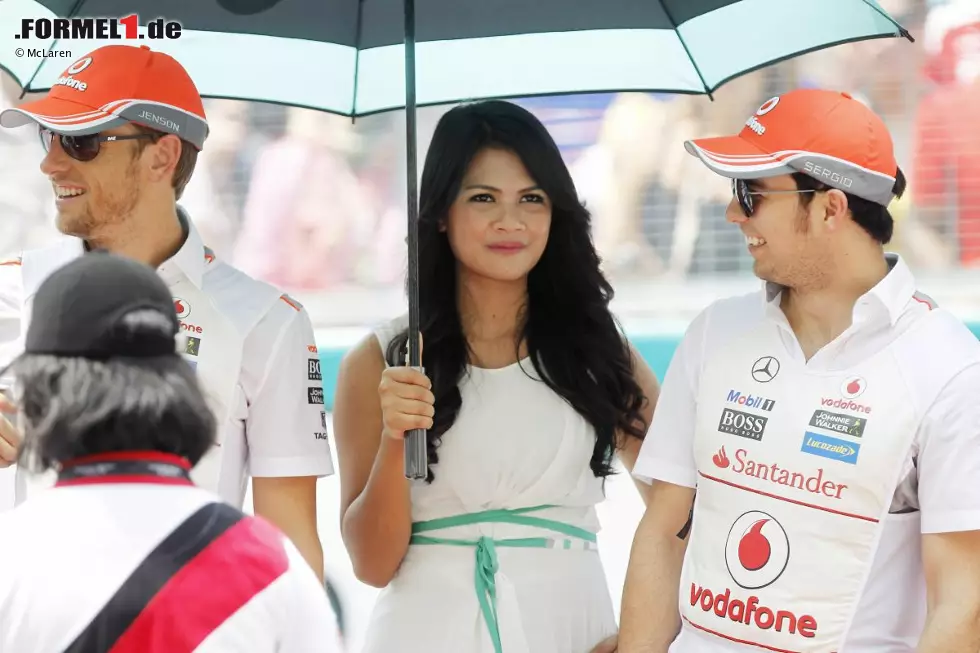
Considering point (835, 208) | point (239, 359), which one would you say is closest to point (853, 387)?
point (835, 208)

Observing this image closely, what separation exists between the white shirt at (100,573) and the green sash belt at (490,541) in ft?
4.90

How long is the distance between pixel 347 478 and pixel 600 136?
15.2ft

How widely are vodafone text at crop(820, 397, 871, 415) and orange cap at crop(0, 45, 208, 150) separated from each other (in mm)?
1361

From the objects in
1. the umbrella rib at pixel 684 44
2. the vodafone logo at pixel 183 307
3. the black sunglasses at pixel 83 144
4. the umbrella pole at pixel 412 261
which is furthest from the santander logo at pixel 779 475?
the black sunglasses at pixel 83 144

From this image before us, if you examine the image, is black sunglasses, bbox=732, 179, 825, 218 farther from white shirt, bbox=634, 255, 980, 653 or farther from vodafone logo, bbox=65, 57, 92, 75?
vodafone logo, bbox=65, 57, 92, 75

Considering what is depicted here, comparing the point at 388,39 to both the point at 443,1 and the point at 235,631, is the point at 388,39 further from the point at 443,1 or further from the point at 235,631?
the point at 235,631

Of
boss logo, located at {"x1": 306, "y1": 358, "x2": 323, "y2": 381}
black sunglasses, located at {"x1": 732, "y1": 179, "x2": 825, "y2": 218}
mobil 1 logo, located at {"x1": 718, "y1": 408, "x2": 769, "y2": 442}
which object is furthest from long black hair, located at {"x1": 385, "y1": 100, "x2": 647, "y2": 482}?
black sunglasses, located at {"x1": 732, "y1": 179, "x2": 825, "y2": 218}

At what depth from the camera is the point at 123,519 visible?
1608 millimetres

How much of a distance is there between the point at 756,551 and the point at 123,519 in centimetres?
145

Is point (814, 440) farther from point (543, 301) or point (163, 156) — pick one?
point (163, 156)

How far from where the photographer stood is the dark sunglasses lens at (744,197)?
284 cm

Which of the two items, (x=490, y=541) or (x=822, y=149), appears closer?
(x=822, y=149)

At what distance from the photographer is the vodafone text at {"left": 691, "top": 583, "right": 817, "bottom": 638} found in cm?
271

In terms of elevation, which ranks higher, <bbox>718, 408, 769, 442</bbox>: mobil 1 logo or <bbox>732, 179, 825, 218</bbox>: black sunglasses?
<bbox>732, 179, 825, 218</bbox>: black sunglasses
